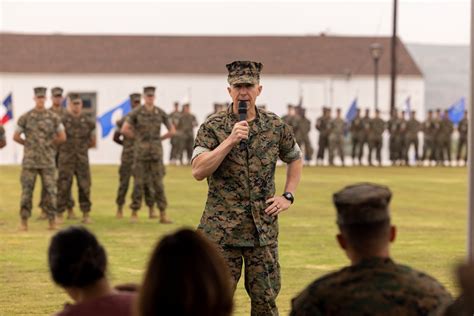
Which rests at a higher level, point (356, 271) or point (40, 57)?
point (40, 57)

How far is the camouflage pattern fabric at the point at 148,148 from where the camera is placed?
2153 cm

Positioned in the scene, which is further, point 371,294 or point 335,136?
point 335,136

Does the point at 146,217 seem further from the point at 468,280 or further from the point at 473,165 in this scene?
the point at 468,280

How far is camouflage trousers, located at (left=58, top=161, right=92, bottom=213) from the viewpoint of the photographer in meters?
21.9

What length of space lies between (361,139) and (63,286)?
161ft

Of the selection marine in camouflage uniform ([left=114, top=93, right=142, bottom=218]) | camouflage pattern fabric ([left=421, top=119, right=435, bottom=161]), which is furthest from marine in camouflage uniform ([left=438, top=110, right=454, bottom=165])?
marine in camouflage uniform ([left=114, top=93, right=142, bottom=218])

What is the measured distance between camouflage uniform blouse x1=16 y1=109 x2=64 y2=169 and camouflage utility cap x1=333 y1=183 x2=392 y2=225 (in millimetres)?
14835

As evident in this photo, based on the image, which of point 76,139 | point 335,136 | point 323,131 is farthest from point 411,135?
point 76,139

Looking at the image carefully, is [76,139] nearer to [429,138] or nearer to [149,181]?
[149,181]

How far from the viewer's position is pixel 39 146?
19812 millimetres

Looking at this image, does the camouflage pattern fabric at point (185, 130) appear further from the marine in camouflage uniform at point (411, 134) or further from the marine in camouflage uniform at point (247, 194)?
the marine in camouflage uniform at point (247, 194)

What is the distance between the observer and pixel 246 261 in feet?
29.3

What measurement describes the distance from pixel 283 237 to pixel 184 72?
5318 cm

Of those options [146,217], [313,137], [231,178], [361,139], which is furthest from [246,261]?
[313,137]
